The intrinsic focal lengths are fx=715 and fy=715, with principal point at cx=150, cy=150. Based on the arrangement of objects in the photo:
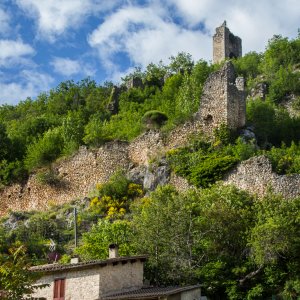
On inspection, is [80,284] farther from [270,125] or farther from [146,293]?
[270,125]

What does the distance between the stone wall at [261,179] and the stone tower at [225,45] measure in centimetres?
4008

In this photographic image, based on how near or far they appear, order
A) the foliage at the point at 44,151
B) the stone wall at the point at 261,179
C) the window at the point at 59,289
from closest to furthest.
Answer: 1. the window at the point at 59,289
2. the stone wall at the point at 261,179
3. the foliage at the point at 44,151

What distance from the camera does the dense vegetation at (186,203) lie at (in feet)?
113

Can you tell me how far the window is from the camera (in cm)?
3025

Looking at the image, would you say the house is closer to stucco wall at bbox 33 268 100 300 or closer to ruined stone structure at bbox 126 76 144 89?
stucco wall at bbox 33 268 100 300

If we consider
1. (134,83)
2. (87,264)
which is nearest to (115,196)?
(87,264)

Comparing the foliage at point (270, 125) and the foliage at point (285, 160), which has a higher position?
the foliage at point (270, 125)

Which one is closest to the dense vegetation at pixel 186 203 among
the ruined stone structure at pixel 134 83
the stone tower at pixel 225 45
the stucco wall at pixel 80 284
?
the ruined stone structure at pixel 134 83

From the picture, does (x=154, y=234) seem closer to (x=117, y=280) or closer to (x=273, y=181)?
(x=117, y=280)

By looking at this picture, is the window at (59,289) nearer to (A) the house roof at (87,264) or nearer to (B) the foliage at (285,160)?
(A) the house roof at (87,264)

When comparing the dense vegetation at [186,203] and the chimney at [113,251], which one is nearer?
the chimney at [113,251]

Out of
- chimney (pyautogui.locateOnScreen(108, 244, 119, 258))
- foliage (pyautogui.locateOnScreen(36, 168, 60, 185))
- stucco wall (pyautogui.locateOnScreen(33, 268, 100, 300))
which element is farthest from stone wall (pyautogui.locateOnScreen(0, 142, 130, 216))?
stucco wall (pyautogui.locateOnScreen(33, 268, 100, 300))

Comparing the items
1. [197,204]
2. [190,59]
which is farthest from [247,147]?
[190,59]

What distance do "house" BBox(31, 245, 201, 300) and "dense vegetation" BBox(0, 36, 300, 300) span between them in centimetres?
247
